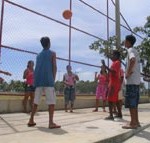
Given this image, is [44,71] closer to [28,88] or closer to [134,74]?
[134,74]

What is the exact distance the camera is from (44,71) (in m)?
8.41

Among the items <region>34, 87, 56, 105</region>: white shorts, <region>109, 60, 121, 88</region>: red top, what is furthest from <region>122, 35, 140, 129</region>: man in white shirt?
<region>109, 60, 121, 88</region>: red top

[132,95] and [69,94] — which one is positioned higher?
[69,94]

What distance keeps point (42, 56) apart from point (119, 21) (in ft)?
35.1

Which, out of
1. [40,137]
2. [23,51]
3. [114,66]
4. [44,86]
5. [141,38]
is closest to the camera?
[40,137]

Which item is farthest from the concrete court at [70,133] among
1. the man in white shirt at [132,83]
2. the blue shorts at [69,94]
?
the blue shorts at [69,94]

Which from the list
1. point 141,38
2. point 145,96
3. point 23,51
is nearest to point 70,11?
point 23,51

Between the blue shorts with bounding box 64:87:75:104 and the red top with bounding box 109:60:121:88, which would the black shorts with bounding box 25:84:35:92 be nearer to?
the blue shorts with bounding box 64:87:75:104

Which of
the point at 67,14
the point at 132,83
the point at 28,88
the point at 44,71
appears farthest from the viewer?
the point at 67,14

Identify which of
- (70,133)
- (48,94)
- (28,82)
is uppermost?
(28,82)

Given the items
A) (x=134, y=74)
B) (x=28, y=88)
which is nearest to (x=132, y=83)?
(x=134, y=74)

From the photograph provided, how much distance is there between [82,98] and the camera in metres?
17.6

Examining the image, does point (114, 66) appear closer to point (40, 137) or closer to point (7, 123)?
point (7, 123)

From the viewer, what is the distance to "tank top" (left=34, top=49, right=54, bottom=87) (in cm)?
839
